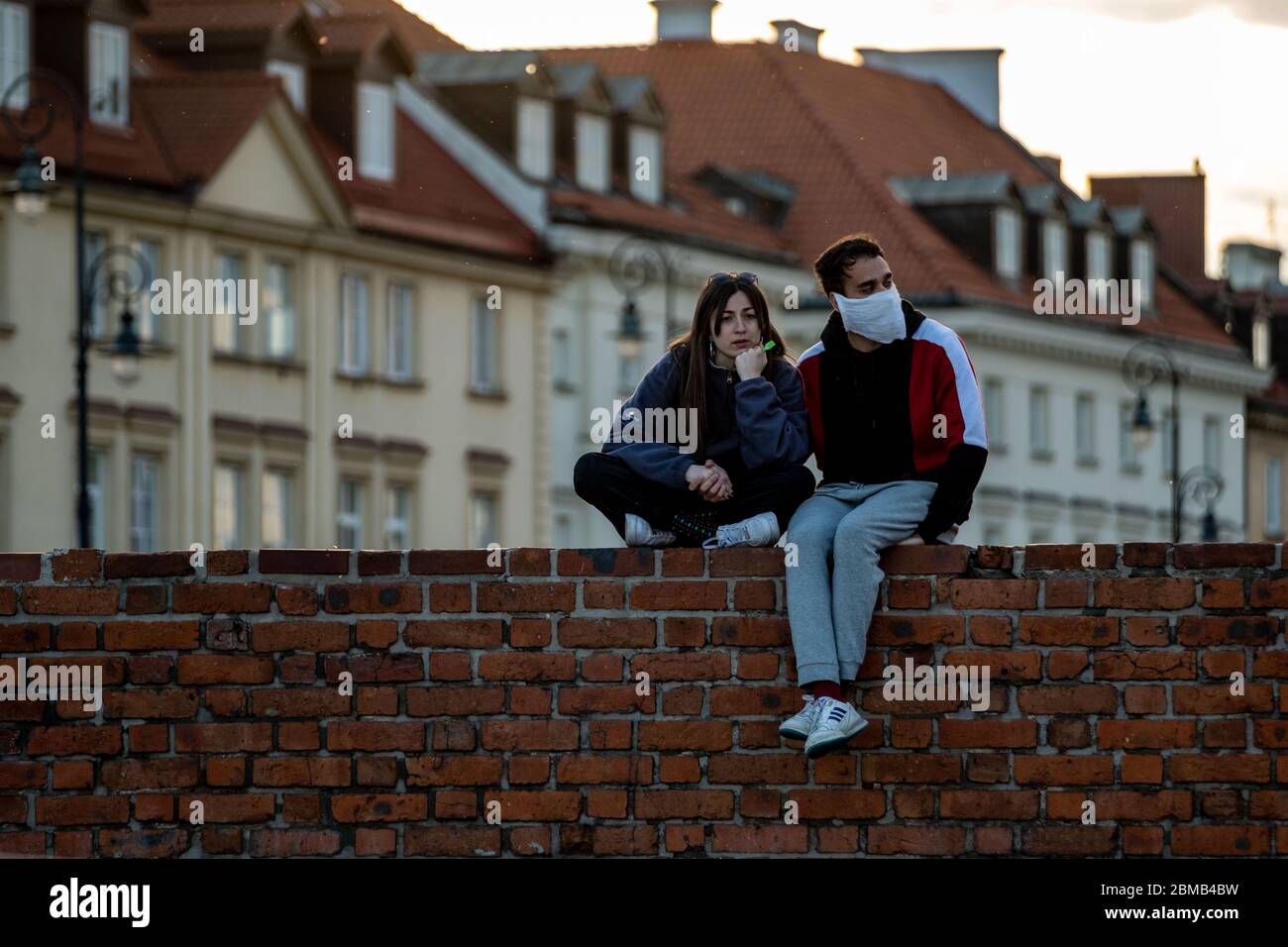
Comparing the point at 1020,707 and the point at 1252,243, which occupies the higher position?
the point at 1252,243

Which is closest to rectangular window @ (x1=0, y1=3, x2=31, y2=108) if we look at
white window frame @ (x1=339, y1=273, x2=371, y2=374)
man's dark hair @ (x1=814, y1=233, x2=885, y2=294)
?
white window frame @ (x1=339, y1=273, x2=371, y2=374)

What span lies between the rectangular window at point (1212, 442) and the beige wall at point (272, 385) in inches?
781

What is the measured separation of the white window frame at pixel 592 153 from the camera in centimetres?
5369

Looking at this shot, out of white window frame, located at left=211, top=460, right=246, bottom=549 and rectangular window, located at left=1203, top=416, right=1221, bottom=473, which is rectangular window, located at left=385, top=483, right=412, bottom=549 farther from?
rectangular window, located at left=1203, top=416, right=1221, bottom=473

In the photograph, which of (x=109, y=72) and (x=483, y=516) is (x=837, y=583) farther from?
(x=483, y=516)

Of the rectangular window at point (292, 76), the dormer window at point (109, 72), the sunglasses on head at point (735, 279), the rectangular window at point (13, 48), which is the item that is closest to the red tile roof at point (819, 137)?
the rectangular window at point (292, 76)

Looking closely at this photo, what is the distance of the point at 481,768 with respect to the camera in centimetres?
989

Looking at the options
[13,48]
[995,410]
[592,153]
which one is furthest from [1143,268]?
[13,48]

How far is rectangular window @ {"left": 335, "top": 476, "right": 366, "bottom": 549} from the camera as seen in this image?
153 ft

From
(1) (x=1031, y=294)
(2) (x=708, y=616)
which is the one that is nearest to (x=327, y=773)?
(2) (x=708, y=616)

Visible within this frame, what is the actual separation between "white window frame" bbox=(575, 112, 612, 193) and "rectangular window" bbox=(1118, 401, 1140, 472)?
13.4 metres

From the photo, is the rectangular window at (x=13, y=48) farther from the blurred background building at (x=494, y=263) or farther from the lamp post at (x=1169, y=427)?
the lamp post at (x=1169, y=427)

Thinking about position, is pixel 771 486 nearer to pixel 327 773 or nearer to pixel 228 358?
pixel 327 773
